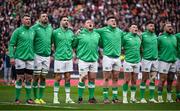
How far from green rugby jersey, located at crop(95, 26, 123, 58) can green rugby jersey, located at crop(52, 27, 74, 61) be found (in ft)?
3.98

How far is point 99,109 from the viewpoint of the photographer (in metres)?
17.8

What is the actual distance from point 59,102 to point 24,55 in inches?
75.6

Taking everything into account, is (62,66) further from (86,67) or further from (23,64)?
(23,64)

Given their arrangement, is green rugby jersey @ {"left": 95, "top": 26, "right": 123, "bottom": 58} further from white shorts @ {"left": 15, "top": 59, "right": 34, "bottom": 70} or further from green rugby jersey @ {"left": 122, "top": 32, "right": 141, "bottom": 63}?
white shorts @ {"left": 15, "top": 59, "right": 34, "bottom": 70}

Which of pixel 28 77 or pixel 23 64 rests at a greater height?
pixel 23 64

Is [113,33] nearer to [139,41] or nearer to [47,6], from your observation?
[139,41]

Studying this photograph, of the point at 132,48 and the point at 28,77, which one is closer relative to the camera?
the point at 28,77

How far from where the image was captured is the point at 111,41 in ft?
67.3

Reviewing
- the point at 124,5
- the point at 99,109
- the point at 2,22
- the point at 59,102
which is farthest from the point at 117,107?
the point at 124,5

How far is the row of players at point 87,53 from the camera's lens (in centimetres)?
1956

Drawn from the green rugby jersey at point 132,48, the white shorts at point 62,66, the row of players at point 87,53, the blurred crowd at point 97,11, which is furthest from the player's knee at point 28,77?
the blurred crowd at point 97,11

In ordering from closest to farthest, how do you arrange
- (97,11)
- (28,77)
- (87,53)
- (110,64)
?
(28,77)
(87,53)
(110,64)
(97,11)

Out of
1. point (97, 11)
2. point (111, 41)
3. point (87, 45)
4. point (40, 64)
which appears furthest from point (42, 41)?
point (97, 11)

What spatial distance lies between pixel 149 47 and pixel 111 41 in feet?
4.87
